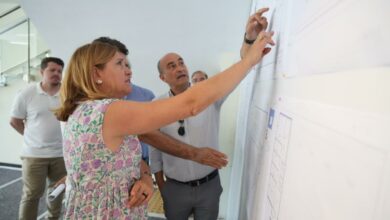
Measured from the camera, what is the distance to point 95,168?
0.90 meters

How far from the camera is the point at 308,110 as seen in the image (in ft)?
1.64

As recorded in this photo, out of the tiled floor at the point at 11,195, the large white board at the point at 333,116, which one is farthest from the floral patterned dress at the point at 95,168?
the tiled floor at the point at 11,195

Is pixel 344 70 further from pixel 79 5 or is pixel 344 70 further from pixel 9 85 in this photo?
pixel 9 85

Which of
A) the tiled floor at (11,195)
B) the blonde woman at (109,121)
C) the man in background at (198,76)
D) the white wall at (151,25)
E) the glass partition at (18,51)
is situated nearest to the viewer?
the blonde woman at (109,121)

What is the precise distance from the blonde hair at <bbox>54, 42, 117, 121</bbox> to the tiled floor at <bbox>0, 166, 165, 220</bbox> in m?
2.14

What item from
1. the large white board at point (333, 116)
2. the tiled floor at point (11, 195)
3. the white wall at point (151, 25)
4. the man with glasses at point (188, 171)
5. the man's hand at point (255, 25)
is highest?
the white wall at point (151, 25)

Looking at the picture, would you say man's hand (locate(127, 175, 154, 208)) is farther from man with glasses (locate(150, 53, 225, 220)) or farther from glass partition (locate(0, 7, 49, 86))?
glass partition (locate(0, 7, 49, 86))

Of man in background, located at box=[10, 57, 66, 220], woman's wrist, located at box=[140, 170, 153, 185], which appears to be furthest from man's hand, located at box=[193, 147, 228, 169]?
man in background, located at box=[10, 57, 66, 220]

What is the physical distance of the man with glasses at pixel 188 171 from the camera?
5.17 feet

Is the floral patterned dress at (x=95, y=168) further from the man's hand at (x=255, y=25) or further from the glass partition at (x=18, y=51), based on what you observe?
the glass partition at (x=18, y=51)

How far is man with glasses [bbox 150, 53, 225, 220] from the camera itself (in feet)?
5.17

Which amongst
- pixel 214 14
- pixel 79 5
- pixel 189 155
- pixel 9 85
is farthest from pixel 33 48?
pixel 189 155

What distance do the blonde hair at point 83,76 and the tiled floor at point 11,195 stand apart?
7.01 feet

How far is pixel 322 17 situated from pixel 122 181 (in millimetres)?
798
